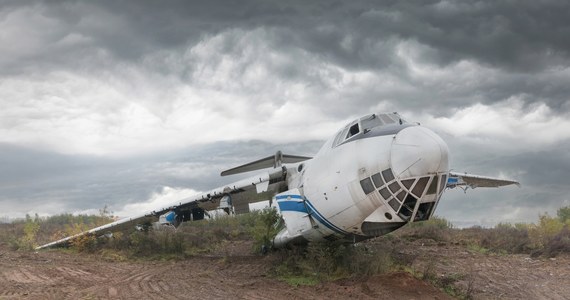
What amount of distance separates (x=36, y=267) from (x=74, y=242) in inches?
281

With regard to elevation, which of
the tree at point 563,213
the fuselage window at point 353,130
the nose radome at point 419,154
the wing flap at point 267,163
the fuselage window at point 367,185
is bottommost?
the tree at point 563,213

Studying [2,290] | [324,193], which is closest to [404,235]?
[324,193]

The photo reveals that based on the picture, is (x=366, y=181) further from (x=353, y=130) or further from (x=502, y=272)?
(x=502, y=272)

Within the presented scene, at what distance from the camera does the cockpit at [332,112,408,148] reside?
38.9ft

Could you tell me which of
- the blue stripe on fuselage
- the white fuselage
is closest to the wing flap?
the blue stripe on fuselage

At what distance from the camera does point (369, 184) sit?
11.3m

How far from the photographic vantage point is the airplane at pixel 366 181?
1041 cm

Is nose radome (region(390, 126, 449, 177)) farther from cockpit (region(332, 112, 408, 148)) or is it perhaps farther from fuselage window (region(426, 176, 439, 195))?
cockpit (region(332, 112, 408, 148))

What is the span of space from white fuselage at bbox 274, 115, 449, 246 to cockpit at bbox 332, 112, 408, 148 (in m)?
0.04

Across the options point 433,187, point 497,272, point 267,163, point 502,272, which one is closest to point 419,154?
point 433,187

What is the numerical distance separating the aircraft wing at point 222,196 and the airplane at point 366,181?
10cm

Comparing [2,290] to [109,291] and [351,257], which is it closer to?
[109,291]

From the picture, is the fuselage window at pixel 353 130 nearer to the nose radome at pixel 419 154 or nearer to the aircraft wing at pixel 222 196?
the nose radome at pixel 419 154

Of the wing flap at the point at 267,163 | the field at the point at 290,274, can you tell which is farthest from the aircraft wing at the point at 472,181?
the wing flap at the point at 267,163
